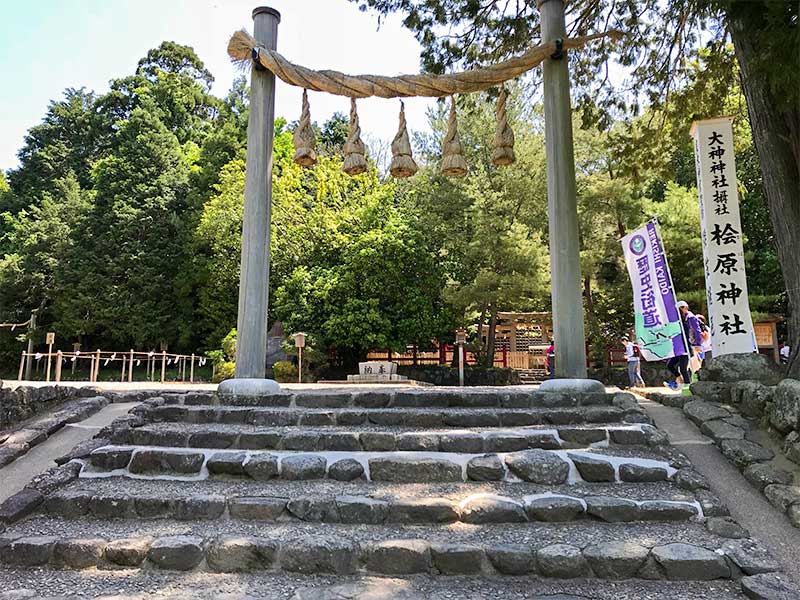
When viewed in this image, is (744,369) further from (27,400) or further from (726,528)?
(27,400)

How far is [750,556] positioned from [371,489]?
2086 mm

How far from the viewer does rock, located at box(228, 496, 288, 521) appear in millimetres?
3074

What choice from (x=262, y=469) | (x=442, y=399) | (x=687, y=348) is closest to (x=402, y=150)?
(x=442, y=399)

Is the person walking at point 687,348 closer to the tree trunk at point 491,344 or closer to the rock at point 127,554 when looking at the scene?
the rock at point 127,554

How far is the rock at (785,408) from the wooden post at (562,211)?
1.52 m

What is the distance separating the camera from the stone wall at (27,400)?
182 inches

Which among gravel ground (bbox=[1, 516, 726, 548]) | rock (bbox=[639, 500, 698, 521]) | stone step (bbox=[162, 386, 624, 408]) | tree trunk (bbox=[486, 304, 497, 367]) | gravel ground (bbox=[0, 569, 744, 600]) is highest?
tree trunk (bbox=[486, 304, 497, 367])

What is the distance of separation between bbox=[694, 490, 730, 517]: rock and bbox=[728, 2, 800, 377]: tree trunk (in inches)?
76.6

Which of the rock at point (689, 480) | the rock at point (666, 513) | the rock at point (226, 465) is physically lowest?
the rock at point (666, 513)

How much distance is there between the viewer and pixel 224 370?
51.6ft

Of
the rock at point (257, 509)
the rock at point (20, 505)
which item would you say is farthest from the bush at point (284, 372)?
the rock at point (257, 509)

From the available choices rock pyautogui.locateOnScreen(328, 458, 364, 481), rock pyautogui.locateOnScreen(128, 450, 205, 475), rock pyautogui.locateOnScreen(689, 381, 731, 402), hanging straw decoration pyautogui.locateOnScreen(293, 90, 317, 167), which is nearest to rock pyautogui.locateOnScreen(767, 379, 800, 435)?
rock pyautogui.locateOnScreen(689, 381, 731, 402)

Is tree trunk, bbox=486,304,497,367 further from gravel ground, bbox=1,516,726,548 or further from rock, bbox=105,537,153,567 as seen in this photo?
rock, bbox=105,537,153,567

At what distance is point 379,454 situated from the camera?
12.0 ft
